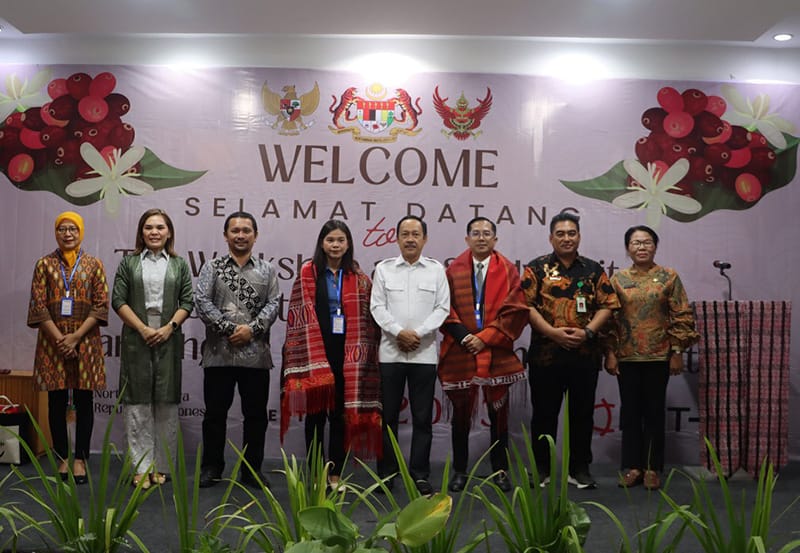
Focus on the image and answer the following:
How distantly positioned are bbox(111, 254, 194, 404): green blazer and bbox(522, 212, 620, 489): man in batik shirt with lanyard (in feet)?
6.39

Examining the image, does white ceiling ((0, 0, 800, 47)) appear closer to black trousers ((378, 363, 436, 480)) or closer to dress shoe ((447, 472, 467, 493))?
black trousers ((378, 363, 436, 480))

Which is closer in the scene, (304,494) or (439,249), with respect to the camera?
(304,494)

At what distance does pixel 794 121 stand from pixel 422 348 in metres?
3.03

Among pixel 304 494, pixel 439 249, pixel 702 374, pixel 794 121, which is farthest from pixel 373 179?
pixel 304 494

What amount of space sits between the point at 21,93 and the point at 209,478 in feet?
9.48

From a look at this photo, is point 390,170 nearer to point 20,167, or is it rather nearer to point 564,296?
point 564,296

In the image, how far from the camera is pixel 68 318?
438cm

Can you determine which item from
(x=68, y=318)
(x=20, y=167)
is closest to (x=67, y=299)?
(x=68, y=318)

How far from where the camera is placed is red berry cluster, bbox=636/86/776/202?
5266 mm

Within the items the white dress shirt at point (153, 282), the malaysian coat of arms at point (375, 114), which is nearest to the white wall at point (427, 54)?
the malaysian coat of arms at point (375, 114)

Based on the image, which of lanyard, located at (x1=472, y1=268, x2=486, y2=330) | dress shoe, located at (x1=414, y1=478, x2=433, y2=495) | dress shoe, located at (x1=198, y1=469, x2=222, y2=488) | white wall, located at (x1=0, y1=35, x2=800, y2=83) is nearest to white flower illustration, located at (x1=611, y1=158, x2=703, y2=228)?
white wall, located at (x1=0, y1=35, x2=800, y2=83)

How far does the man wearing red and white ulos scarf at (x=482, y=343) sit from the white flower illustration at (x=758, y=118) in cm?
210

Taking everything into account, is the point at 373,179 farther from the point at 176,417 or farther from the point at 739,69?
the point at 739,69

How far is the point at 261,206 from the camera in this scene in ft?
17.3
